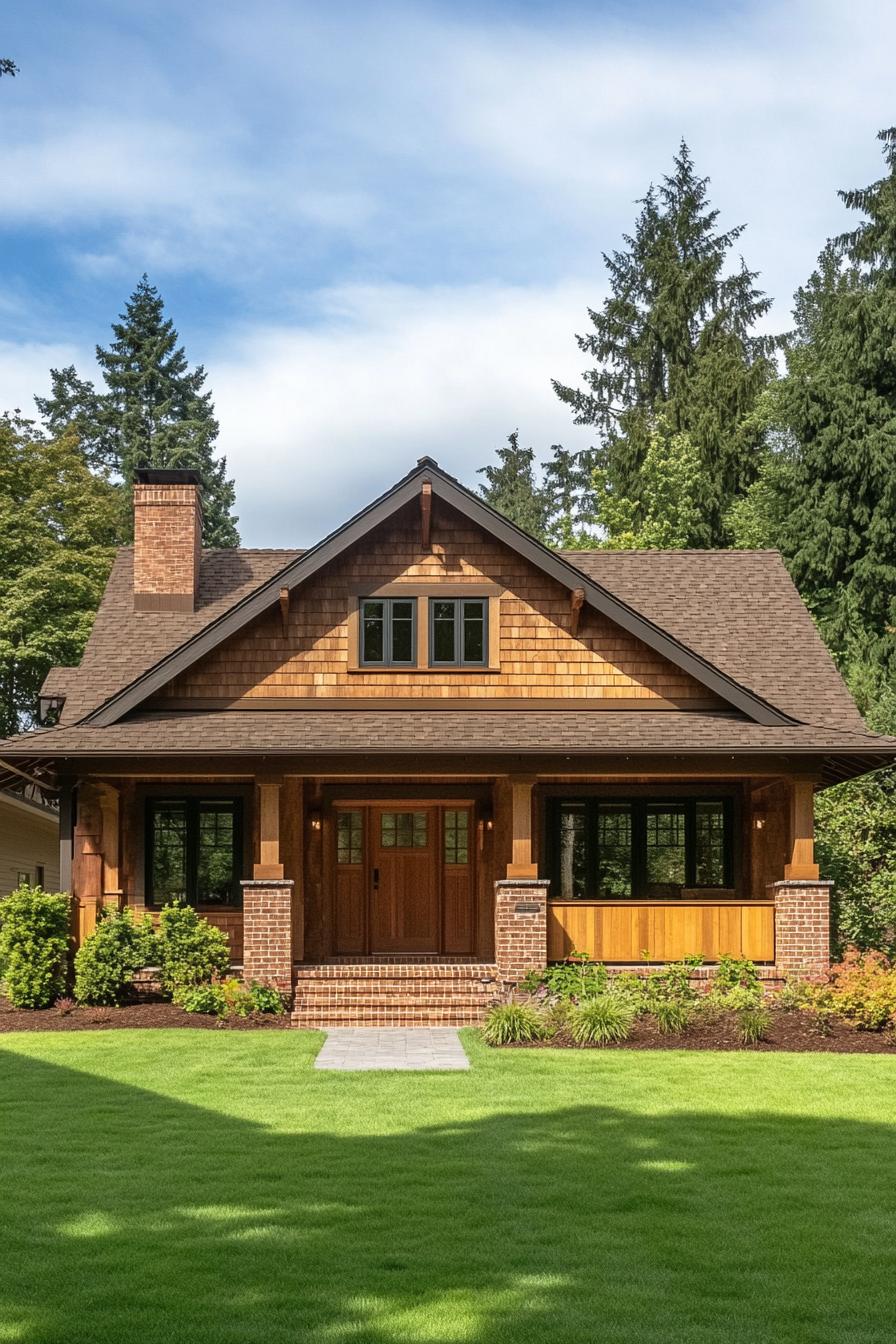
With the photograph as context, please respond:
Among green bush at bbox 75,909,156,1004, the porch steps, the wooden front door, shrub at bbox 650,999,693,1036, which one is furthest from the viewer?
the wooden front door

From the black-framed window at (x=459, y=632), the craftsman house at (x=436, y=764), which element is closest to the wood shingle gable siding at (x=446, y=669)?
the craftsman house at (x=436, y=764)

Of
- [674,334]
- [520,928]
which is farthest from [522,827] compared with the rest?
[674,334]

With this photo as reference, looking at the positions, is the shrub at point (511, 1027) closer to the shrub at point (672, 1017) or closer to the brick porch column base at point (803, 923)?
the shrub at point (672, 1017)

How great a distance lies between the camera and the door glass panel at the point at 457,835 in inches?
787

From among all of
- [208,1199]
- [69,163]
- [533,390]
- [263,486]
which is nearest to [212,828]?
[69,163]

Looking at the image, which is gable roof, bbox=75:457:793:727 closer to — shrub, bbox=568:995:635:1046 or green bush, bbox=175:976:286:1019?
green bush, bbox=175:976:286:1019

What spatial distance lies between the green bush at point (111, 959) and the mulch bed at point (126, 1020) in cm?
22

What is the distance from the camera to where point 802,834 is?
693 inches

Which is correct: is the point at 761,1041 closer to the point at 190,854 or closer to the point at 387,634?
the point at 387,634

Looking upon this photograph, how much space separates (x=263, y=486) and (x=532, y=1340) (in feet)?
173

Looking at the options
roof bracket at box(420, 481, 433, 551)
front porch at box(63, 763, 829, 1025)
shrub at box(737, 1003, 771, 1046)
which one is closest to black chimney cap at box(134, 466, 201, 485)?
roof bracket at box(420, 481, 433, 551)

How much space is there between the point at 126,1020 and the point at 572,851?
6728mm

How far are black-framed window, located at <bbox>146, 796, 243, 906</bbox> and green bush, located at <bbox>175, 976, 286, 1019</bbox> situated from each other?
2.83 metres

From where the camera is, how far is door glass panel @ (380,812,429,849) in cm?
2003
